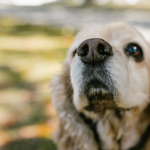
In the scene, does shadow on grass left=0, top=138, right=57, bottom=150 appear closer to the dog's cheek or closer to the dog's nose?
the dog's cheek

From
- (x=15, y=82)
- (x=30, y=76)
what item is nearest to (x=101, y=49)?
(x=15, y=82)

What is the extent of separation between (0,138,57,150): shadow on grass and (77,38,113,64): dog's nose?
1868mm

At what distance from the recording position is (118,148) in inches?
87.1

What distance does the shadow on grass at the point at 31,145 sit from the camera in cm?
298

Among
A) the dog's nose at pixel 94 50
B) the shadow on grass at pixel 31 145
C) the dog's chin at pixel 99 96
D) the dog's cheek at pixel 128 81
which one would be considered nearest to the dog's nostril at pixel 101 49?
the dog's nose at pixel 94 50

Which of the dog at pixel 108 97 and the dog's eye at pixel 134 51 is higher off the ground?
the dog's eye at pixel 134 51

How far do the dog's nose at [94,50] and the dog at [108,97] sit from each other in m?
0.02

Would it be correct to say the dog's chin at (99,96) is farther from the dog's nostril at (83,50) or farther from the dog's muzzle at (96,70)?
the dog's nostril at (83,50)

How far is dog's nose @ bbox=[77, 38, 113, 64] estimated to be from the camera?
1.55 meters

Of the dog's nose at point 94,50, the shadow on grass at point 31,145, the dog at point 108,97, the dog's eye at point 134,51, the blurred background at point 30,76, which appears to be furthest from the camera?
the blurred background at point 30,76

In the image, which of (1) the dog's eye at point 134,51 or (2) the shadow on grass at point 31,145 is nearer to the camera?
(1) the dog's eye at point 134,51

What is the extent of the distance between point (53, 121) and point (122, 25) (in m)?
2.01

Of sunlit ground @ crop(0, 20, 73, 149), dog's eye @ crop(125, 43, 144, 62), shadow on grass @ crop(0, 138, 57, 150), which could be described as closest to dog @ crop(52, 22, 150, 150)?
dog's eye @ crop(125, 43, 144, 62)

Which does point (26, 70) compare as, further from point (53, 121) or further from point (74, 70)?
point (74, 70)
